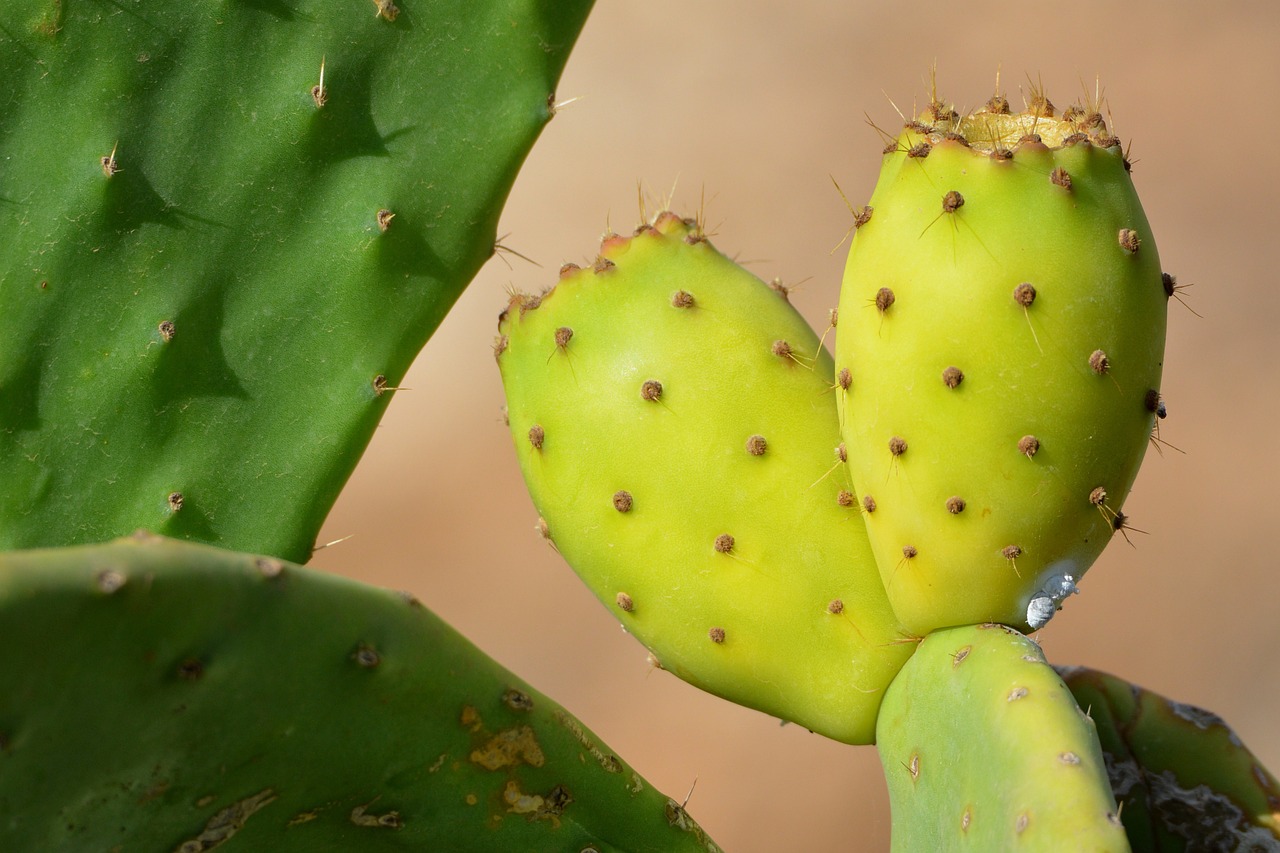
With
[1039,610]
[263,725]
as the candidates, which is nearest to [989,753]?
[1039,610]

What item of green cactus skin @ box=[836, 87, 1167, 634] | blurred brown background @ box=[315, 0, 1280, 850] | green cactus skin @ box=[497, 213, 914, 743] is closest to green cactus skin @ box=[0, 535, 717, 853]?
green cactus skin @ box=[497, 213, 914, 743]

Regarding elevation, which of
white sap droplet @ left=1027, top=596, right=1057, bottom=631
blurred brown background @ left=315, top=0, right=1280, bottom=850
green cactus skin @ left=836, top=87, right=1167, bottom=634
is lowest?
blurred brown background @ left=315, top=0, right=1280, bottom=850

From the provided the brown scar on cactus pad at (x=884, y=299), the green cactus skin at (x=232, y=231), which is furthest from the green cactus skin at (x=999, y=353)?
the green cactus skin at (x=232, y=231)

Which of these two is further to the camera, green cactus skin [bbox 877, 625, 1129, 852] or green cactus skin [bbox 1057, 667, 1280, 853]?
green cactus skin [bbox 1057, 667, 1280, 853]

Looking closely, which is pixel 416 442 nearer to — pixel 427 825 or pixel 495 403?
pixel 495 403

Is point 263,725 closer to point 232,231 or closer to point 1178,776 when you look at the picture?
point 232,231

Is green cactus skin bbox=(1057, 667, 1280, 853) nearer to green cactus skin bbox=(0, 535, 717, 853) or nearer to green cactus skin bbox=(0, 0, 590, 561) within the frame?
green cactus skin bbox=(0, 535, 717, 853)
